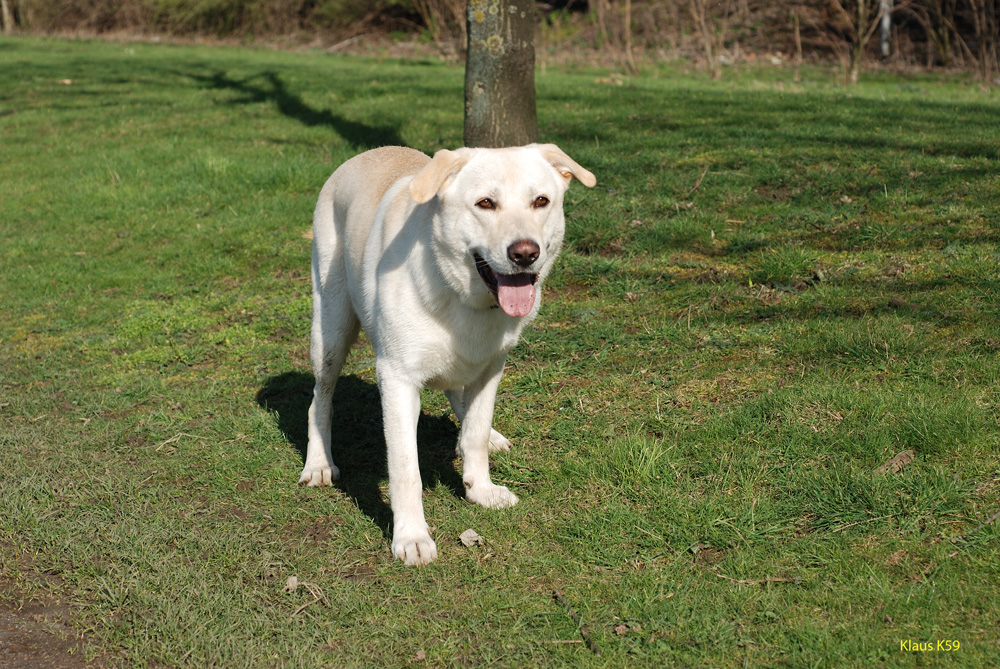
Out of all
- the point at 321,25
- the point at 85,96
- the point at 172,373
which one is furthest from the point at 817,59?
the point at 172,373

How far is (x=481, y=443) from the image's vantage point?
13.3 feet

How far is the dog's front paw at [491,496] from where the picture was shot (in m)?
4.01

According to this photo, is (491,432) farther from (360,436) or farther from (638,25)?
(638,25)

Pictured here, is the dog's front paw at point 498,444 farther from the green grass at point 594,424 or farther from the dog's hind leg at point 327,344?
the dog's hind leg at point 327,344

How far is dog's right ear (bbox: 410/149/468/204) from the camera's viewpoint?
3.42m

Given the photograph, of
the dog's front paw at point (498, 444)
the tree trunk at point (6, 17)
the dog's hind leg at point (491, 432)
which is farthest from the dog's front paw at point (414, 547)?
the tree trunk at point (6, 17)

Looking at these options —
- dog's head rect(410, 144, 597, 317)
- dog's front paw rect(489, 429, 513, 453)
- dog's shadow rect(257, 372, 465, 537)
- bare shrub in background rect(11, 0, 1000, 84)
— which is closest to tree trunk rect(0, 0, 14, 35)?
bare shrub in background rect(11, 0, 1000, 84)

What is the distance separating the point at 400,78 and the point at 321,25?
1420cm

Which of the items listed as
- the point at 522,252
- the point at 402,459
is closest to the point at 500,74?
the point at 522,252

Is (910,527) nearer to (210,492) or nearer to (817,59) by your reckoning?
(210,492)

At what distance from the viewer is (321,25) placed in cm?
2734

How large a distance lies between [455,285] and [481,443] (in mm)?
856

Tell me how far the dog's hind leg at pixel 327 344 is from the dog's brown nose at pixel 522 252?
1.43 metres

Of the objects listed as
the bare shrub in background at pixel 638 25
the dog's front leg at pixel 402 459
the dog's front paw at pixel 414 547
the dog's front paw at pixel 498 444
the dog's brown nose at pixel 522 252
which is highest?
the bare shrub in background at pixel 638 25
